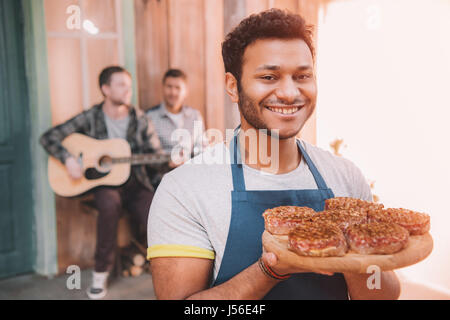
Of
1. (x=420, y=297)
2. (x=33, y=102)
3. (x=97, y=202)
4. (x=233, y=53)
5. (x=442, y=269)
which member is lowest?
(x=420, y=297)

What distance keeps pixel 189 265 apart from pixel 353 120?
293 centimetres

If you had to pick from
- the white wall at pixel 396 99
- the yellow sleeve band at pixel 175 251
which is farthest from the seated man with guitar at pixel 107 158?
the yellow sleeve band at pixel 175 251

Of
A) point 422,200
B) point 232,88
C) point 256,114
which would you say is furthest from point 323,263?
point 422,200

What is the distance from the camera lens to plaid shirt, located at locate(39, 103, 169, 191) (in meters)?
3.48

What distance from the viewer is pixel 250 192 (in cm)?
146

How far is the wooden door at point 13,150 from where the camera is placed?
12.0ft

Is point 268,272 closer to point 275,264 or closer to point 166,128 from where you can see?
point 275,264

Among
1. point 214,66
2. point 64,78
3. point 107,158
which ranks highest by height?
point 214,66

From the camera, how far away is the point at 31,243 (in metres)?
3.89

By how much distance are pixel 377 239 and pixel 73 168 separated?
9.48 ft

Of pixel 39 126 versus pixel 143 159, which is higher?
pixel 39 126

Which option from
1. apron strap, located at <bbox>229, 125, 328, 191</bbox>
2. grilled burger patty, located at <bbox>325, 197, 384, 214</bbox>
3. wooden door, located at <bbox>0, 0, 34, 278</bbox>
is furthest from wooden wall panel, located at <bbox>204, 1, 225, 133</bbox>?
grilled burger patty, located at <bbox>325, 197, 384, 214</bbox>

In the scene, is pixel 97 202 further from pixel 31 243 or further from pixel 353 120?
pixel 353 120

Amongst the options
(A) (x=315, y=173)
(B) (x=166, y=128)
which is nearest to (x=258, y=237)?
(A) (x=315, y=173)
